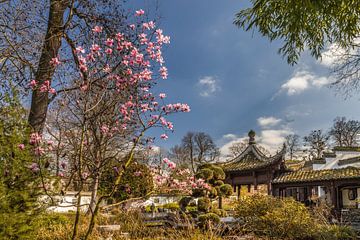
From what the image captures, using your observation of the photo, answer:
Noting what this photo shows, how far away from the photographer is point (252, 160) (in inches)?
789

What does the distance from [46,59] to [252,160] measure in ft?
52.2

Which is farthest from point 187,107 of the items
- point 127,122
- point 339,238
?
point 339,238

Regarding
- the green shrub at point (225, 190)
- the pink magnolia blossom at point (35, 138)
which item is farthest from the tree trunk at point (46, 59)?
the green shrub at point (225, 190)

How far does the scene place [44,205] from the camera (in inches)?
203

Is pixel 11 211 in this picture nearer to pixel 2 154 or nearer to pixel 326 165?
pixel 2 154

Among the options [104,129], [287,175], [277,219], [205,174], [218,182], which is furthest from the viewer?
[287,175]

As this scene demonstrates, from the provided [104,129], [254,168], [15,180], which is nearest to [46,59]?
[104,129]

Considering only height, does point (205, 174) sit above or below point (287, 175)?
below

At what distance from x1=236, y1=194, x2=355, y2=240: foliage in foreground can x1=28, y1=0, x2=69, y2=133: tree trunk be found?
5.06 meters

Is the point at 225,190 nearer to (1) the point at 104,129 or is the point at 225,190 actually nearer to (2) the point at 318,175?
(2) the point at 318,175

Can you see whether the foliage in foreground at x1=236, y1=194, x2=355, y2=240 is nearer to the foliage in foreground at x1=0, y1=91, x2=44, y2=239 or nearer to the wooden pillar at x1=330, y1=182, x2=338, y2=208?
the foliage in foreground at x1=0, y1=91, x2=44, y2=239

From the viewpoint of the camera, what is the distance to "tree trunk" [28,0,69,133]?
20.5 ft

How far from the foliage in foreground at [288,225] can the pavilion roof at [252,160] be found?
31.5ft

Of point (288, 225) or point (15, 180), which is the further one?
point (288, 225)
